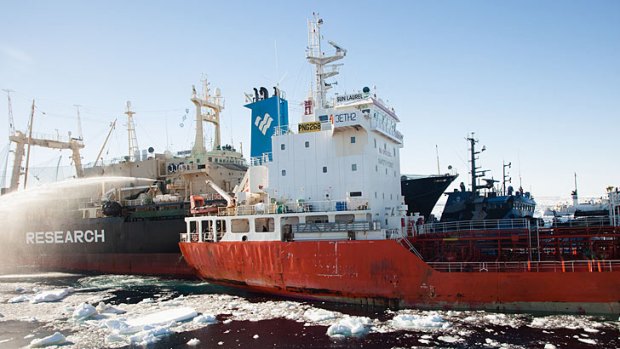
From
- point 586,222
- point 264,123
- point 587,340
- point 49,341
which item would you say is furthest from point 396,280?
point 264,123

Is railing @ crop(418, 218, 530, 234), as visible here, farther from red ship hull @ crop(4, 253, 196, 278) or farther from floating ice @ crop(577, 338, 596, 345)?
red ship hull @ crop(4, 253, 196, 278)

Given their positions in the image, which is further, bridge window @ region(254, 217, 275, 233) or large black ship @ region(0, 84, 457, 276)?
large black ship @ region(0, 84, 457, 276)

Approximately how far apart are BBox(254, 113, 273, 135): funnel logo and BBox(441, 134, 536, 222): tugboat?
11771 mm

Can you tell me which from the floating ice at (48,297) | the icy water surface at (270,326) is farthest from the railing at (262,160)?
the floating ice at (48,297)

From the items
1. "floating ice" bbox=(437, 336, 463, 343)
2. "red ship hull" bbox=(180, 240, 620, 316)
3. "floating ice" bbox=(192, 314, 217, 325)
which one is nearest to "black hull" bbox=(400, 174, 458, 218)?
"red ship hull" bbox=(180, 240, 620, 316)

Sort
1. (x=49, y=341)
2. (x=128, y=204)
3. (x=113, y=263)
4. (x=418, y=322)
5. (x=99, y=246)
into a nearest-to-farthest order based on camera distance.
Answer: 1. (x=49, y=341)
2. (x=418, y=322)
3. (x=113, y=263)
4. (x=99, y=246)
5. (x=128, y=204)

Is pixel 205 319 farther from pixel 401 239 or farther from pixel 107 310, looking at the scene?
pixel 401 239

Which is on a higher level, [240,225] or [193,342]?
[240,225]

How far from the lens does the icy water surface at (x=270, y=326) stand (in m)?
11.3

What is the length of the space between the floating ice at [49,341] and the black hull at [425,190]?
16.9 m

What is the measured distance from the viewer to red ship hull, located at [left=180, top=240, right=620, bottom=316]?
12930mm

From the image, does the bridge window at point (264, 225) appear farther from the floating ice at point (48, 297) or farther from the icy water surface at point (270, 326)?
the floating ice at point (48, 297)

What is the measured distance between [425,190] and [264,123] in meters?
9.38

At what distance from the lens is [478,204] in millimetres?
25281
